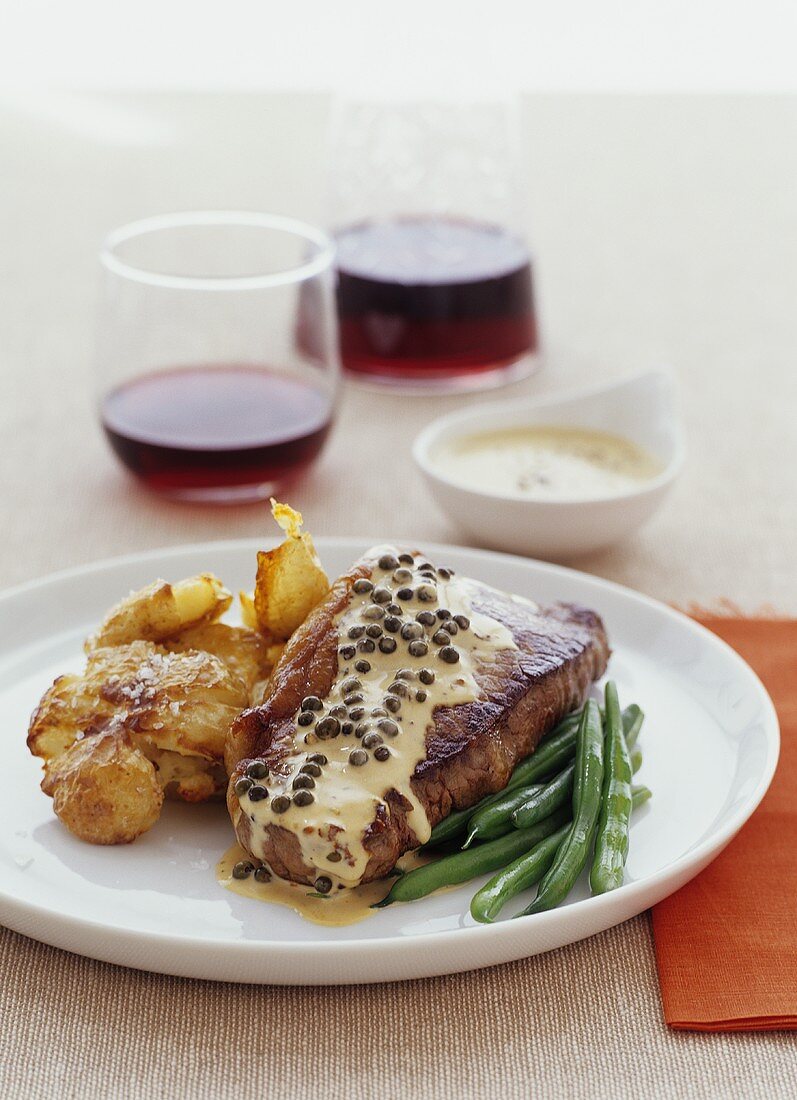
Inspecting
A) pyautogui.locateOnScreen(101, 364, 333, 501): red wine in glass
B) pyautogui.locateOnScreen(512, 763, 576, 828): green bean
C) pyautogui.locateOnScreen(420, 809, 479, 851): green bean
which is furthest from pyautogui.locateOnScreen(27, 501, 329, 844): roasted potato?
pyautogui.locateOnScreen(101, 364, 333, 501): red wine in glass

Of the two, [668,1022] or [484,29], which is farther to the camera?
[484,29]

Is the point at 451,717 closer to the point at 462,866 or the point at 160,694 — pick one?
the point at 462,866

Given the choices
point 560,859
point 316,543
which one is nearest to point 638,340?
point 316,543

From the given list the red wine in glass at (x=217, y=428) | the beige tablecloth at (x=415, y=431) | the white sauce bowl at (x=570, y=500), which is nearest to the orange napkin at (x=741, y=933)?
the beige tablecloth at (x=415, y=431)

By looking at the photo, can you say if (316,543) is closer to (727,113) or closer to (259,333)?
(259,333)

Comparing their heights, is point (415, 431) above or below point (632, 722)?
below

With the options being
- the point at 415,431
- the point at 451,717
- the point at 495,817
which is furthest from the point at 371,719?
the point at 415,431

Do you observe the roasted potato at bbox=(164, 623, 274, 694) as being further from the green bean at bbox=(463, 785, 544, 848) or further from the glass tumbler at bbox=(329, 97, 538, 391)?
the glass tumbler at bbox=(329, 97, 538, 391)
